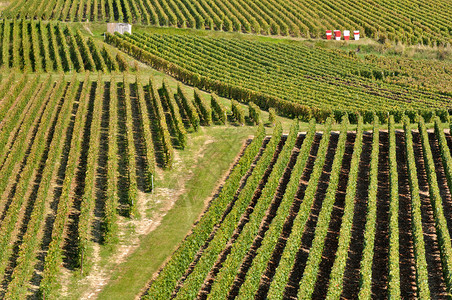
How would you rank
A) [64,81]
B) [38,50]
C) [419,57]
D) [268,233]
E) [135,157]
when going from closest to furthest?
[268,233] < [135,157] < [64,81] < [38,50] < [419,57]

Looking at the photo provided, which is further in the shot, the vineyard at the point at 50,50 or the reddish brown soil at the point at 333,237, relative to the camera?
the vineyard at the point at 50,50

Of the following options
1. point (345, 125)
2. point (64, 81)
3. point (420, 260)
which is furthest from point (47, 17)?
point (420, 260)

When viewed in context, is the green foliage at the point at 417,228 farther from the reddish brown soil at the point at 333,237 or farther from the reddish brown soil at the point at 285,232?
the reddish brown soil at the point at 285,232

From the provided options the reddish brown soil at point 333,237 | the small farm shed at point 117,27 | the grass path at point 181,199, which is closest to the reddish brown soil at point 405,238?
the reddish brown soil at point 333,237

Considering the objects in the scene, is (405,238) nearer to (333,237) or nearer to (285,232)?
(333,237)

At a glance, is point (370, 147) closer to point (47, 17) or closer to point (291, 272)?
point (291, 272)
